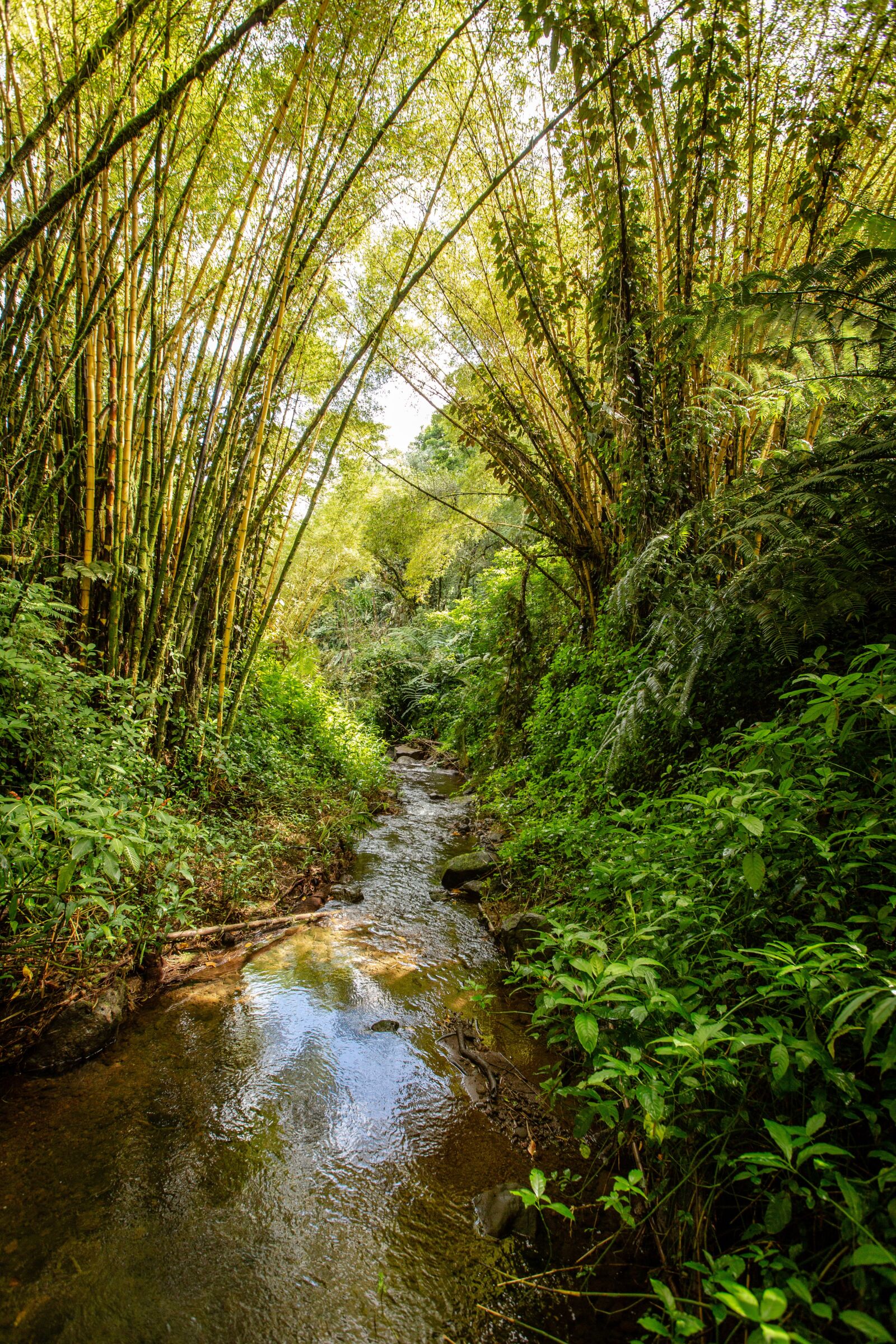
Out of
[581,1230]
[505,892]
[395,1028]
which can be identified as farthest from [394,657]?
[581,1230]

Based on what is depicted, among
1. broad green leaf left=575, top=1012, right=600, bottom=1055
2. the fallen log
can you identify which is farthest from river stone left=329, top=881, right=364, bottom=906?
broad green leaf left=575, top=1012, right=600, bottom=1055

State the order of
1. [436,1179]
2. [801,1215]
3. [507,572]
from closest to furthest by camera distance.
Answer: [801,1215], [436,1179], [507,572]

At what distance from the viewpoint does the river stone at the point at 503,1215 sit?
4.20 ft

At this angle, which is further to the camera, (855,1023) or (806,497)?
(806,497)

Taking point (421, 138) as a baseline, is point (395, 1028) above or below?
below

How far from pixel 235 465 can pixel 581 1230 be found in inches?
148

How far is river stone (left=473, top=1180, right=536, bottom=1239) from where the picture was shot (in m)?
1.28

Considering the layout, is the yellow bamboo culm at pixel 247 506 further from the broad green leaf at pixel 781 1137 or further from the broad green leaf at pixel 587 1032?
the broad green leaf at pixel 781 1137

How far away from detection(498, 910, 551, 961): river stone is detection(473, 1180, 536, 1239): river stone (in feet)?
3.12

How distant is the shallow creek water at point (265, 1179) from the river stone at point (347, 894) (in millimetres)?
827

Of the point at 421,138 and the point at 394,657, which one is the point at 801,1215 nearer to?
the point at 421,138

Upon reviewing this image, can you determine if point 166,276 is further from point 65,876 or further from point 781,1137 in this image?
point 781,1137

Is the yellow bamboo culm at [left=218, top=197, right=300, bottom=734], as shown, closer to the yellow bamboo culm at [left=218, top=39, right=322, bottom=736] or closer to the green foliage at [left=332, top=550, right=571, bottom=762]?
the yellow bamboo culm at [left=218, top=39, right=322, bottom=736]

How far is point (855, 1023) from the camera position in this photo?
3.06 ft
